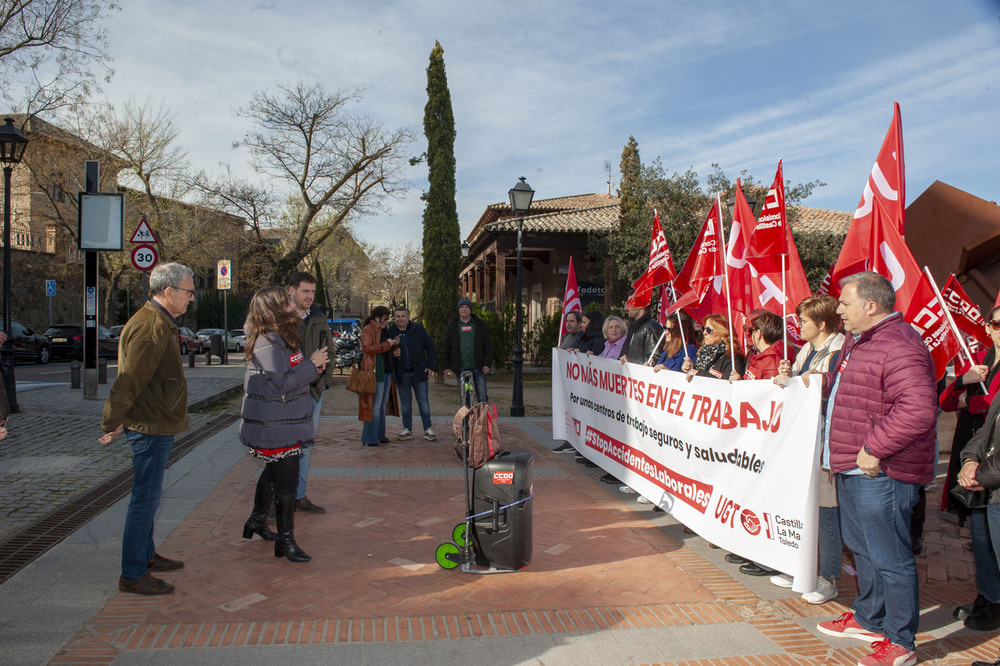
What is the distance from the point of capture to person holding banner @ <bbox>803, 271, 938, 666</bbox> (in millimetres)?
3232

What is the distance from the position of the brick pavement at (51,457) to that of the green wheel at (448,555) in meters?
3.18

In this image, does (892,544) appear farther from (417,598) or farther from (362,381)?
(362,381)

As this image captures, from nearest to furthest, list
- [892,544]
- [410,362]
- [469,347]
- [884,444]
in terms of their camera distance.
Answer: [884,444], [892,544], [410,362], [469,347]

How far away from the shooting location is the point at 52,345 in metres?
26.8

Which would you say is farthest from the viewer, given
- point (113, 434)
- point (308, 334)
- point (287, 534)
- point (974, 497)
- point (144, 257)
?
point (144, 257)

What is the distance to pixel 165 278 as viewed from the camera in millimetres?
4188

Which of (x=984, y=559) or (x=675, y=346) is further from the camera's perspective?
(x=675, y=346)

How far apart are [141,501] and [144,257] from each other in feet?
30.6

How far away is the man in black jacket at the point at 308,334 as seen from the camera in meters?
5.68

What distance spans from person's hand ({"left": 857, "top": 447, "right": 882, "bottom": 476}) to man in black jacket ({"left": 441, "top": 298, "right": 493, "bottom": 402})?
22.0ft

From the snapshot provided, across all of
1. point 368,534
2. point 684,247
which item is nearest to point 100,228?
point 368,534

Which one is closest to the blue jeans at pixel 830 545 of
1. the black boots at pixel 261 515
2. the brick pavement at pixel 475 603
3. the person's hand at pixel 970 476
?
the brick pavement at pixel 475 603

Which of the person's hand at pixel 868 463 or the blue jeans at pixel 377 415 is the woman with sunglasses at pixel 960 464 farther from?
the blue jeans at pixel 377 415

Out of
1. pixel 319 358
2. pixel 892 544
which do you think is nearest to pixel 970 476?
pixel 892 544
